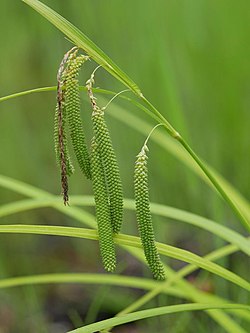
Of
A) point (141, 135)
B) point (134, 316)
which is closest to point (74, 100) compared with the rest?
point (134, 316)

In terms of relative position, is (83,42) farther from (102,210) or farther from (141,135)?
(141,135)

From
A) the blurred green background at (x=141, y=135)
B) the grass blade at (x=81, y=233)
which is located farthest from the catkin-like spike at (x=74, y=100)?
the blurred green background at (x=141, y=135)

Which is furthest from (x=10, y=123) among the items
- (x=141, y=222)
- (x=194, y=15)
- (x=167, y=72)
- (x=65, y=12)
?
(x=141, y=222)

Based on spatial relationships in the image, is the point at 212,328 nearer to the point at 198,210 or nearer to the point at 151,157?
the point at 198,210

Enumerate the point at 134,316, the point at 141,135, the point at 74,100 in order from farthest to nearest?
the point at 141,135 → the point at 134,316 → the point at 74,100

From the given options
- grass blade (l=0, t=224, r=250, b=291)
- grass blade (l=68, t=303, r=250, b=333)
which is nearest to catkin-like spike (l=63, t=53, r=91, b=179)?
grass blade (l=0, t=224, r=250, b=291)

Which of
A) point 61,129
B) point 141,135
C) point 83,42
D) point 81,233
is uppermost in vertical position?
point 141,135

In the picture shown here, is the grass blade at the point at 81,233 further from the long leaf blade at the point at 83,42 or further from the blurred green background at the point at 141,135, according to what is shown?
the blurred green background at the point at 141,135
